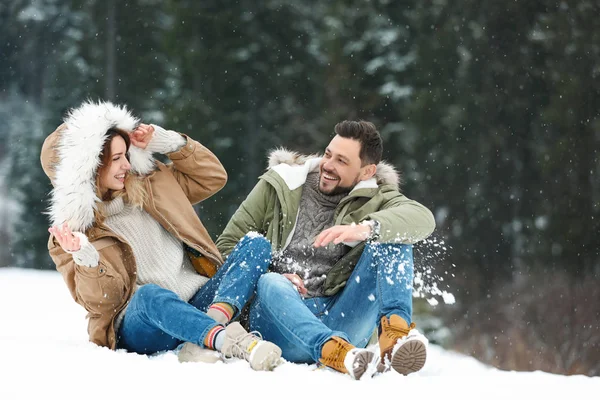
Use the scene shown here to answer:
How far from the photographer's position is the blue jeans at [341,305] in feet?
10.0

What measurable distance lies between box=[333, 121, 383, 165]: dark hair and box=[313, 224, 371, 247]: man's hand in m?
0.62

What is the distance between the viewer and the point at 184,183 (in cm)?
A: 378

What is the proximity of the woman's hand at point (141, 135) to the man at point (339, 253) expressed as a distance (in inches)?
21.8

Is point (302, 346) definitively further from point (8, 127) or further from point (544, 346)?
point (8, 127)

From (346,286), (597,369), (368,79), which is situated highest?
(368,79)

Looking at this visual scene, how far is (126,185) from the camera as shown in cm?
345

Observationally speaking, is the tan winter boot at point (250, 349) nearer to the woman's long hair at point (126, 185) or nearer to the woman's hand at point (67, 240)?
the woman's hand at point (67, 240)

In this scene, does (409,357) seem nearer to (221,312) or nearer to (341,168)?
(221,312)

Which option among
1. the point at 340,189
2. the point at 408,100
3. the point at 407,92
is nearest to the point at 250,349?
the point at 340,189

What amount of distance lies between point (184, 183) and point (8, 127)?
732 inches

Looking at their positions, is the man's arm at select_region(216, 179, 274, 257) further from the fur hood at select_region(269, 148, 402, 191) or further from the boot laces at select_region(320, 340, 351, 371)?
the boot laces at select_region(320, 340, 351, 371)

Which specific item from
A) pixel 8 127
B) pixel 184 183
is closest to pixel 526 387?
pixel 184 183

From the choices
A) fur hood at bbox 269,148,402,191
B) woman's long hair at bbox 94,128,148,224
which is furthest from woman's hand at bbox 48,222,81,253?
fur hood at bbox 269,148,402,191

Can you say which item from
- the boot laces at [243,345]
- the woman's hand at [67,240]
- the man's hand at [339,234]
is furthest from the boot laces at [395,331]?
the woman's hand at [67,240]
